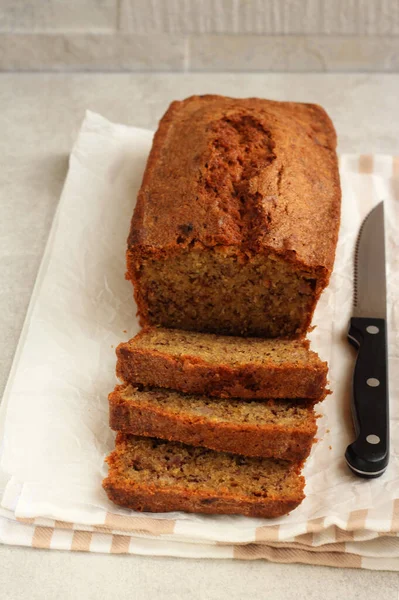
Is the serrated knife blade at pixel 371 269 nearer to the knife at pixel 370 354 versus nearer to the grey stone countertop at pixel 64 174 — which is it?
the knife at pixel 370 354

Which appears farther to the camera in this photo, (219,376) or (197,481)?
(219,376)

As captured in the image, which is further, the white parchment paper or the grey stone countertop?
the white parchment paper

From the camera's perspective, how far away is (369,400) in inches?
130

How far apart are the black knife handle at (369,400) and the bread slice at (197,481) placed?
0.83 feet

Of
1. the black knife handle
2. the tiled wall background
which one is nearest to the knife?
the black knife handle

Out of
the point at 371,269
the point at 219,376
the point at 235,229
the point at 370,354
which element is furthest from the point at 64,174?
the point at 370,354

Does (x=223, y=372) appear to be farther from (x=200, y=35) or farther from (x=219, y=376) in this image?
(x=200, y=35)

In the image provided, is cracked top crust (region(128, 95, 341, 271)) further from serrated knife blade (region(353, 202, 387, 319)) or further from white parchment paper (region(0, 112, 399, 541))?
white parchment paper (region(0, 112, 399, 541))

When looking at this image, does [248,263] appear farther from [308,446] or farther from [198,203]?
[308,446]

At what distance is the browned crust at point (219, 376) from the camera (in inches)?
126

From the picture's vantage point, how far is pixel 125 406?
10.2 feet

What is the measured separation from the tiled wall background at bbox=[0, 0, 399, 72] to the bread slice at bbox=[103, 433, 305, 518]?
10.4ft

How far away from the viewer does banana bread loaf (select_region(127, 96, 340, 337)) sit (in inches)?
137

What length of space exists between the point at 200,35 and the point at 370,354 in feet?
9.33
